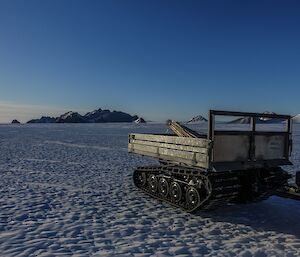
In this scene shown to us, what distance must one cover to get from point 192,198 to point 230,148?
1.68m

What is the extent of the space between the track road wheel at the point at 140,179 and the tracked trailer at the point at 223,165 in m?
1.22

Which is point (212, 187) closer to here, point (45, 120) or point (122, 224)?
point (122, 224)

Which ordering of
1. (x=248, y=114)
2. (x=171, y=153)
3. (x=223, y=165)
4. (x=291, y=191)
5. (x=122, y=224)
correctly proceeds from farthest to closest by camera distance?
(x=171, y=153)
(x=248, y=114)
(x=291, y=191)
(x=223, y=165)
(x=122, y=224)

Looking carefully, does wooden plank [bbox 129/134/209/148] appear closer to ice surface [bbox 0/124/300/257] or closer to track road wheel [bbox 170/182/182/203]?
track road wheel [bbox 170/182/182/203]

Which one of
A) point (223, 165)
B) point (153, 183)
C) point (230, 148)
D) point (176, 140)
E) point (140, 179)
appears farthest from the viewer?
point (140, 179)

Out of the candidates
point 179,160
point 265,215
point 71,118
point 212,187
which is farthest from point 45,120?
point 212,187

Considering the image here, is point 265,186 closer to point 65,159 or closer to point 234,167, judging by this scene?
point 234,167

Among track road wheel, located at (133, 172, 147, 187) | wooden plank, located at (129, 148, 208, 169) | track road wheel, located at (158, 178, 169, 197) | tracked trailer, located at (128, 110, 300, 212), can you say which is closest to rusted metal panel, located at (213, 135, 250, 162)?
tracked trailer, located at (128, 110, 300, 212)

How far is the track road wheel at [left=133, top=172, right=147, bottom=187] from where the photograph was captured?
493 inches

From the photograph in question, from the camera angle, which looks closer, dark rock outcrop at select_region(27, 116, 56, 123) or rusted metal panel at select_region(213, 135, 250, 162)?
rusted metal panel at select_region(213, 135, 250, 162)

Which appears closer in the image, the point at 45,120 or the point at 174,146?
the point at 174,146

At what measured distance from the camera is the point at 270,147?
10.1 meters

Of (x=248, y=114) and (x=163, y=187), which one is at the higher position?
(x=248, y=114)

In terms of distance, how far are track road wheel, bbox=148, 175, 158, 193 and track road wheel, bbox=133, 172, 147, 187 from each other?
0.44 metres
